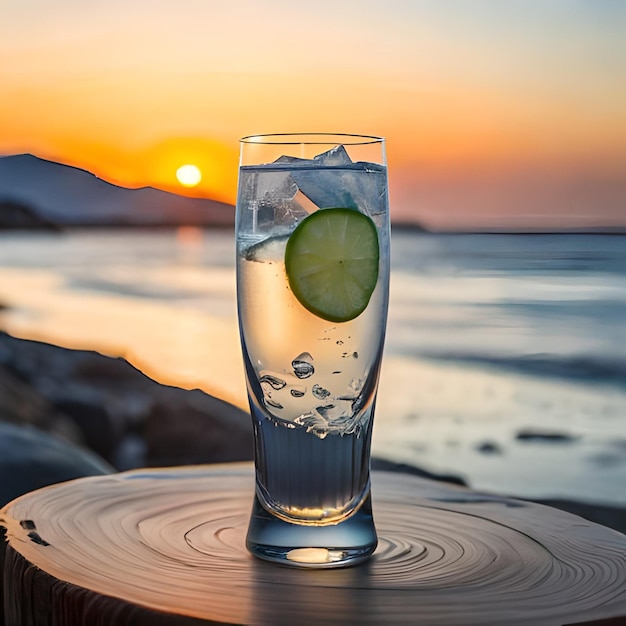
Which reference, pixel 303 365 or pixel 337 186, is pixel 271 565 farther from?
pixel 337 186

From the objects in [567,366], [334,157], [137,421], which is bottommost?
[137,421]

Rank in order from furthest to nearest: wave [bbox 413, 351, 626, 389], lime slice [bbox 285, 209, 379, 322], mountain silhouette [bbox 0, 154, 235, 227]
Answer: mountain silhouette [bbox 0, 154, 235, 227]
wave [bbox 413, 351, 626, 389]
lime slice [bbox 285, 209, 379, 322]

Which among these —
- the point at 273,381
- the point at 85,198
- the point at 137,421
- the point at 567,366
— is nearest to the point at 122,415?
the point at 137,421

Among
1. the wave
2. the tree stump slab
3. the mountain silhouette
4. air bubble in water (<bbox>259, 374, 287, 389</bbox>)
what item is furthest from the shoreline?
air bubble in water (<bbox>259, 374, 287, 389</bbox>)

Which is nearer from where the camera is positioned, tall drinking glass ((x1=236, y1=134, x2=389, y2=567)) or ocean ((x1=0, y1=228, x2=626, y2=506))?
tall drinking glass ((x1=236, y1=134, x2=389, y2=567))

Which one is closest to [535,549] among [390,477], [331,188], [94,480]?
[390,477]

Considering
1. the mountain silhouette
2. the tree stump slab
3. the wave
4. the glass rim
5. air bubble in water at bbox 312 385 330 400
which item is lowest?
the tree stump slab

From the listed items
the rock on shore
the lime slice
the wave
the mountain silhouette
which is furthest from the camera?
the mountain silhouette

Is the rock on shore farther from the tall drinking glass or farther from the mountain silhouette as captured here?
the tall drinking glass
